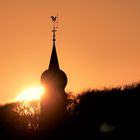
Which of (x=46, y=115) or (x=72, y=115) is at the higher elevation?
(x=46, y=115)

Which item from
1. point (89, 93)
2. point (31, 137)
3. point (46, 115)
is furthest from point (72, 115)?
point (46, 115)

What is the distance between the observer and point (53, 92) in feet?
301

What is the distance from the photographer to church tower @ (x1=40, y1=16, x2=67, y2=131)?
87.9 meters

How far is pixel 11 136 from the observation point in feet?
265

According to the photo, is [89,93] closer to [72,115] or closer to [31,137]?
[72,115]

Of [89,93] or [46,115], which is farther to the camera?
[46,115]

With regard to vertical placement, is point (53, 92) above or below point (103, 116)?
above

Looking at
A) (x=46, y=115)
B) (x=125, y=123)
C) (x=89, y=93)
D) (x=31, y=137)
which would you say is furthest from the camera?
(x=46, y=115)

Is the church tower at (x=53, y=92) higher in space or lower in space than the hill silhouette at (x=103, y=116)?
higher

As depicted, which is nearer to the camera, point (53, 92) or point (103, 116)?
point (103, 116)

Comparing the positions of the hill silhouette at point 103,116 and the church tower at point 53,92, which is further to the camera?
the church tower at point 53,92

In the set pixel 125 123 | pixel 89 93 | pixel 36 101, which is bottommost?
pixel 125 123

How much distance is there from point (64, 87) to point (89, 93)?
20283 millimetres

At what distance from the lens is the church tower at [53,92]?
3462 inches
